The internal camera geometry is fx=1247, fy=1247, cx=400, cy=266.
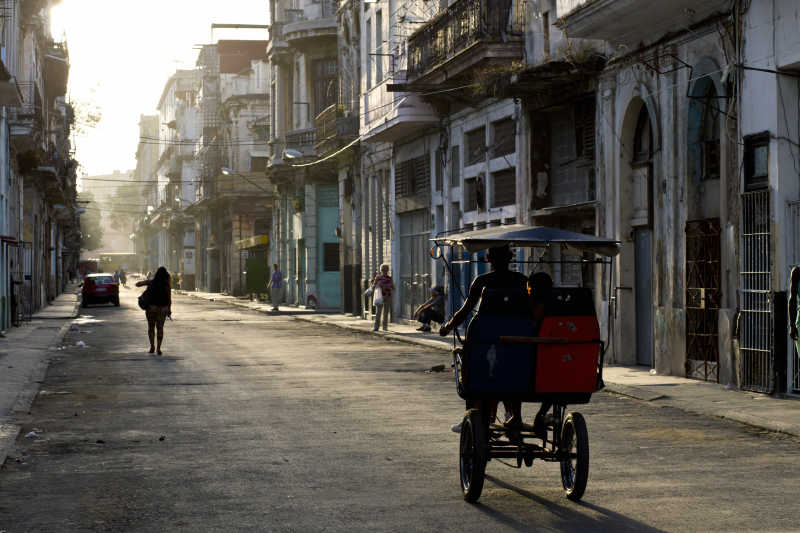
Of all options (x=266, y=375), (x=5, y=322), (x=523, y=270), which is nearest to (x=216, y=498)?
(x=266, y=375)

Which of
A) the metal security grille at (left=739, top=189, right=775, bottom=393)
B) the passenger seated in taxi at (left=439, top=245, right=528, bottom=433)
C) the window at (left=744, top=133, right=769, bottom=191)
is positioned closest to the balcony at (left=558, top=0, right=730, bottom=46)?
the window at (left=744, top=133, right=769, bottom=191)

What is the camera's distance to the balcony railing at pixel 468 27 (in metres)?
23.9

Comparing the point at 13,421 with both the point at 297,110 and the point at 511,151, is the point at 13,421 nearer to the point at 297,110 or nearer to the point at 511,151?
the point at 511,151

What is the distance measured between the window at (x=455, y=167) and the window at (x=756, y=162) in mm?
13936

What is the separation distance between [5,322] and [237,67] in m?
50.7

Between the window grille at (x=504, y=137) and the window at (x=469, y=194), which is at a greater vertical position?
the window grille at (x=504, y=137)

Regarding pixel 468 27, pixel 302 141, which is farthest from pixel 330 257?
pixel 468 27

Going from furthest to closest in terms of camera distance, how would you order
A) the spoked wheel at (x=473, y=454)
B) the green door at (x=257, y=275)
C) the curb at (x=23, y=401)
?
the green door at (x=257, y=275)
the curb at (x=23, y=401)
the spoked wheel at (x=473, y=454)

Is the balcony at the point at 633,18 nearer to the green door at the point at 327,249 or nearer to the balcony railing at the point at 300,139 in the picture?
the balcony railing at the point at 300,139

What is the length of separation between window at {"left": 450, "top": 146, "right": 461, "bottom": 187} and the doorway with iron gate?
2.29m

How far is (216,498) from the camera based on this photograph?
795 cm

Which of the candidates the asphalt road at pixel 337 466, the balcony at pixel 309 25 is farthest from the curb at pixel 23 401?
the balcony at pixel 309 25

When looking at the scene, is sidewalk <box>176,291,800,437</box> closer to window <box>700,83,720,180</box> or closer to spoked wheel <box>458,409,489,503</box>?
window <box>700,83,720,180</box>

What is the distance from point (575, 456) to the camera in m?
7.77
